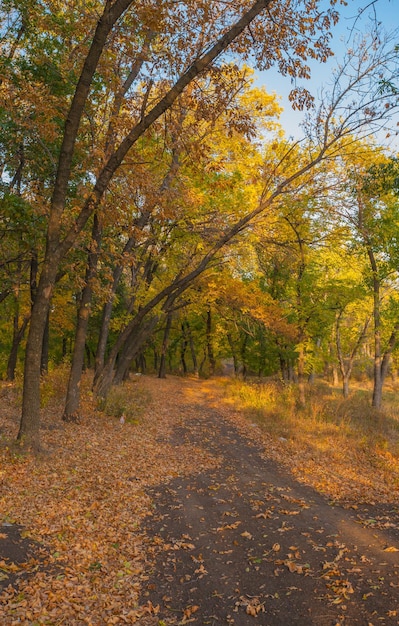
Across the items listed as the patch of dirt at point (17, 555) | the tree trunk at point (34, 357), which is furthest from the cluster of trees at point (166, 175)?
A: the patch of dirt at point (17, 555)

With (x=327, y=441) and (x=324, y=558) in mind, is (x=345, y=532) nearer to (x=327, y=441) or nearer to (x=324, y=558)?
(x=324, y=558)

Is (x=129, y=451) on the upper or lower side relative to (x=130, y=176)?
lower

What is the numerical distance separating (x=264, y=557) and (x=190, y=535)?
4.28ft

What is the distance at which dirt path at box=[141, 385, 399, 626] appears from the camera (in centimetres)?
471

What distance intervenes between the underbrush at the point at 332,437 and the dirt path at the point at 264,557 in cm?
132

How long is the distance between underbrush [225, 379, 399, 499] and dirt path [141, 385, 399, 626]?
51.8 inches

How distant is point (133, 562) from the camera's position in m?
5.79

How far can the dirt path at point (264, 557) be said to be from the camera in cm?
471

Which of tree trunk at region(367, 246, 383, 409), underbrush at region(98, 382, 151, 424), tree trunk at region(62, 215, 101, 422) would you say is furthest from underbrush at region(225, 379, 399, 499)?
tree trunk at region(62, 215, 101, 422)

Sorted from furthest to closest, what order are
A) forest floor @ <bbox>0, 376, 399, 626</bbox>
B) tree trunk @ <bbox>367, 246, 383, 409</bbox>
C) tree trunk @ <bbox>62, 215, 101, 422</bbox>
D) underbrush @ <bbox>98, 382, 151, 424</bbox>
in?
tree trunk @ <bbox>367, 246, 383, 409</bbox> < underbrush @ <bbox>98, 382, 151, 424</bbox> < tree trunk @ <bbox>62, 215, 101, 422</bbox> < forest floor @ <bbox>0, 376, 399, 626</bbox>

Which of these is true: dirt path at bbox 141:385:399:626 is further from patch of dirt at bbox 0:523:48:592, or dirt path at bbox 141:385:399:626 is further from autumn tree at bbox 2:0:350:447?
autumn tree at bbox 2:0:350:447

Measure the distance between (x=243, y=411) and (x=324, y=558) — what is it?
12.4m

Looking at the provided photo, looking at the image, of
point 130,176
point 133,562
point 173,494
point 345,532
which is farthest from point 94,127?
point 345,532

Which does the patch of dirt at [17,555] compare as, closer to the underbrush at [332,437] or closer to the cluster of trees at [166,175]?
the cluster of trees at [166,175]
